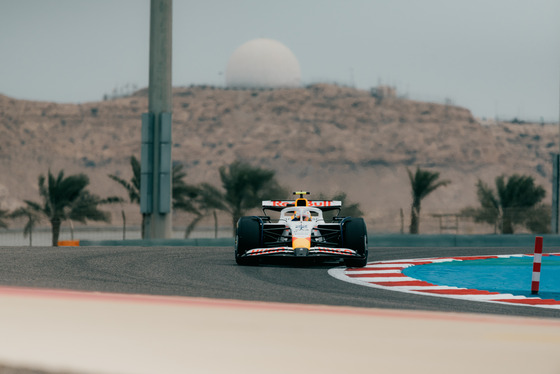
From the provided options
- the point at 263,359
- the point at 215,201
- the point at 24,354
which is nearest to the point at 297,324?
the point at 263,359

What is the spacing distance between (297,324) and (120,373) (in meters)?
0.94

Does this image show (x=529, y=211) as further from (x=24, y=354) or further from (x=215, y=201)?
(x=24, y=354)

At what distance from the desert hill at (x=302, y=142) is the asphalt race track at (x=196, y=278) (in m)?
72.4

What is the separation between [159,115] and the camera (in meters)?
Result: 24.7

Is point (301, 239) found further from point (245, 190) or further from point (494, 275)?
point (245, 190)

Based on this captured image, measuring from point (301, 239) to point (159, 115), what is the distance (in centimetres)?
1143

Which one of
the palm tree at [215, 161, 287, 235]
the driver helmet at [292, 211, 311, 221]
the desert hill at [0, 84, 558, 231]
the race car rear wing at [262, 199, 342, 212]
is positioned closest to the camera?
the driver helmet at [292, 211, 311, 221]

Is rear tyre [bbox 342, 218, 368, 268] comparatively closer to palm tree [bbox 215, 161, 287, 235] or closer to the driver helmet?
the driver helmet

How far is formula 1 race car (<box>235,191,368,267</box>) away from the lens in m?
14.4

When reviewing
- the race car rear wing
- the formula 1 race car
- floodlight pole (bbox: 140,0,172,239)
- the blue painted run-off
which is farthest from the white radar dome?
the formula 1 race car

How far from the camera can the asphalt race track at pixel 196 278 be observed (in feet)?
32.4

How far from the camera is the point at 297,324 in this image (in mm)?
4445

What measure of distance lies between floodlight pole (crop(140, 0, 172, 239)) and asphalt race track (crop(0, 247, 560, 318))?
723cm

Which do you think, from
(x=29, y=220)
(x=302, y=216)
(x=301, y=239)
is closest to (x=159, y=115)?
(x=29, y=220)
